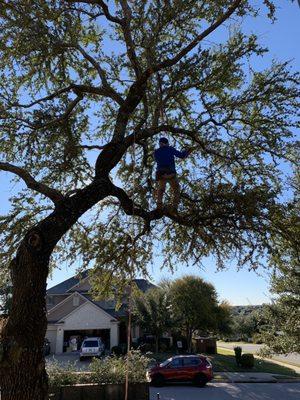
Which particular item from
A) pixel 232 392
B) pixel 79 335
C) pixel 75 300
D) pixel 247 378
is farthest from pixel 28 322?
pixel 75 300

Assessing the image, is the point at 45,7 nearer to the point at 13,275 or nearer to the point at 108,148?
the point at 108,148

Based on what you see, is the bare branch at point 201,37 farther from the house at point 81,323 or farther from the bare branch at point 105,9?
the house at point 81,323

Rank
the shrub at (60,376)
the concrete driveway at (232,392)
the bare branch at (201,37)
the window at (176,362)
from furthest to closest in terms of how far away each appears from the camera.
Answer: the window at (176,362), the concrete driveway at (232,392), the shrub at (60,376), the bare branch at (201,37)

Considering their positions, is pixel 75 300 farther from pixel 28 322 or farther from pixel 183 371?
pixel 28 322

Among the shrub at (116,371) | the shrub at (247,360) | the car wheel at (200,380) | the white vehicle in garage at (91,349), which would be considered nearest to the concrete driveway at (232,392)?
the car wheel at (200,380)

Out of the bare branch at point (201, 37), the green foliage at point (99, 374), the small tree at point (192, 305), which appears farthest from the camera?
the small tree at point (192, 305)

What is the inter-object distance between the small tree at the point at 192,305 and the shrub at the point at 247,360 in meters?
6.67

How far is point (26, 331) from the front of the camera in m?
6.40

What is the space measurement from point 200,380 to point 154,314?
15.7 meters

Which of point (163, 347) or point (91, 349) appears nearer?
point (91, 349)

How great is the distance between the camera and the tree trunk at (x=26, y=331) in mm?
6219

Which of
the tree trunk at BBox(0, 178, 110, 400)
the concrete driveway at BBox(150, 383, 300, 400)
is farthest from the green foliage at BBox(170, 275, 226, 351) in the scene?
the tree trunk at BBox(0, 178, 110, 400)

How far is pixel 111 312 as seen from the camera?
4812cm

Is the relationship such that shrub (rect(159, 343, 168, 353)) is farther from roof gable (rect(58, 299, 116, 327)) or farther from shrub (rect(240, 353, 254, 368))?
shrub (rect(240, 353, 254, 368))
